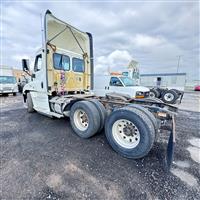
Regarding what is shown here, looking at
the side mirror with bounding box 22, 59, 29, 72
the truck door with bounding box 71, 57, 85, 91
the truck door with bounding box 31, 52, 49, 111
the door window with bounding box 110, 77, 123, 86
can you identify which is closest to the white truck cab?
the door window with bounding box 110, 77, 123, 86

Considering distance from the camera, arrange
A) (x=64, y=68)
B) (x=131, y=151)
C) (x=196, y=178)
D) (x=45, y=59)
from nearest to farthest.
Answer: (x=196, y=178) < (x=131, y=151) < (x=45, y=59) < (x=64, y=68)

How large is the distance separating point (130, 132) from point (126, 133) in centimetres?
10

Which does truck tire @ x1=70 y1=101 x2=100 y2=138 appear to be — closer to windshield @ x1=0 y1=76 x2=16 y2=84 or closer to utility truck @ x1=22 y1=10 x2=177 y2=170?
utility truck @ x1=22 y1=10 x2=177 y2=170

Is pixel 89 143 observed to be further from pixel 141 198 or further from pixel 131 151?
pixel 141 198

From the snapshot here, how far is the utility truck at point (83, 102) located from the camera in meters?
2.69

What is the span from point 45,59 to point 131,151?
410cm

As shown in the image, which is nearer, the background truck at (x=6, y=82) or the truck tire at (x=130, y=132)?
the truck tire at (x=130, y=132)

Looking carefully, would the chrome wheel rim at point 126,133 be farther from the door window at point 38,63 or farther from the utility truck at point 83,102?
the door window at point 38,63

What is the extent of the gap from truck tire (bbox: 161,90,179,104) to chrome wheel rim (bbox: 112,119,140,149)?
352 inches

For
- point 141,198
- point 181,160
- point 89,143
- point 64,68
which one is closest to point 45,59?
point 64,68

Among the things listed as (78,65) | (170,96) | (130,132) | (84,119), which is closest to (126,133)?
(130,132)

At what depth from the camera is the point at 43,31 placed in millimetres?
4145

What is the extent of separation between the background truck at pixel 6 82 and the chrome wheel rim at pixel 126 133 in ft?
48.2

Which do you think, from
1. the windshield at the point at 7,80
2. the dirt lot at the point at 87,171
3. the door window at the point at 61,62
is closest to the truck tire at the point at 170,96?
the dirt lot at the point at 87,171
